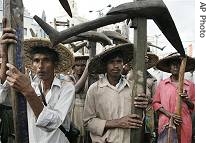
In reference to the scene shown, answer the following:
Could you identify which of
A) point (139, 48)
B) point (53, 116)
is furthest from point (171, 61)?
point (53, 116)

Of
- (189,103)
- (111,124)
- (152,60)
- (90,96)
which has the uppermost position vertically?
(152,60)

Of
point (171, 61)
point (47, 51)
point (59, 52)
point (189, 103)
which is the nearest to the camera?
point (47, 51)

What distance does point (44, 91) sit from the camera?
3279 mm

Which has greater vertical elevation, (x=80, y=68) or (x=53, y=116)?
(x=80, y=68)

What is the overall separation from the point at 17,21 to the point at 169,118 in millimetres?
2512

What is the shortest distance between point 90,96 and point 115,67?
381 millimetres

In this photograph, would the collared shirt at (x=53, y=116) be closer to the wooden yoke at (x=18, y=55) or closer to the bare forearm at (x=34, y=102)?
the bare forearm at (x=34, y=102)

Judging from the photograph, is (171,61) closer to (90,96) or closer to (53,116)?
(90,96)

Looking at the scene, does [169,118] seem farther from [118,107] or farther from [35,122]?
[35,122]

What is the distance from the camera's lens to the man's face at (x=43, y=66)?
3.28 metres

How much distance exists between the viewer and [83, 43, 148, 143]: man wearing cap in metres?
3.60

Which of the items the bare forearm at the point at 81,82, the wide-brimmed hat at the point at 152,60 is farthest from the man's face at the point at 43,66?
the wide-brimmed hat at the point at 152,60

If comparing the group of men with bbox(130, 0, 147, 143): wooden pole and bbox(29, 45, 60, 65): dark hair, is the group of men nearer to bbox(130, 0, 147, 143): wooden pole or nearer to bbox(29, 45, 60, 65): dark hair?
bbox(29, 45, 60, 65): dark hair

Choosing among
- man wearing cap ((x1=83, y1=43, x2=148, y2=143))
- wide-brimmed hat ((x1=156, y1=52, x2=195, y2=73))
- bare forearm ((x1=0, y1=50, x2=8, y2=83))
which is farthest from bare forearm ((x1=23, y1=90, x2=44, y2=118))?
wide-brimmed hat ((x1=156, y1=52, x2=195, y2=73))
